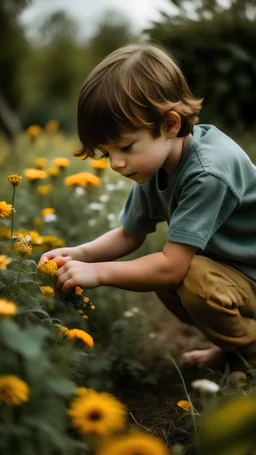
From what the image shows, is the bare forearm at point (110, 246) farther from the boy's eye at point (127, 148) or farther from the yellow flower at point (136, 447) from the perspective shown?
the yellow flower at point (136, 447)

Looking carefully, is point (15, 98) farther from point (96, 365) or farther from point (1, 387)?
point (1, 387)

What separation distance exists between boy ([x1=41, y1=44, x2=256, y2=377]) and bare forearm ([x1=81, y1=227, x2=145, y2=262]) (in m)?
0.02

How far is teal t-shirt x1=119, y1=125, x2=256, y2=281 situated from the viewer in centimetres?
181

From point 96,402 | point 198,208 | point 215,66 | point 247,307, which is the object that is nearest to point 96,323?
point 247,307

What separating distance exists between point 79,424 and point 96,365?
959mm

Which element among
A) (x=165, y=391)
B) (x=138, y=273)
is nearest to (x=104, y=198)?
(x=165, y=391)

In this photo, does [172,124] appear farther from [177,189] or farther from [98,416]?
[98,416]

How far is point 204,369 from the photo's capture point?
228cm

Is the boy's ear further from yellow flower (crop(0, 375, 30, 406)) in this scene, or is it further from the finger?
yellow flower (crop(0, 375, 30, 406))

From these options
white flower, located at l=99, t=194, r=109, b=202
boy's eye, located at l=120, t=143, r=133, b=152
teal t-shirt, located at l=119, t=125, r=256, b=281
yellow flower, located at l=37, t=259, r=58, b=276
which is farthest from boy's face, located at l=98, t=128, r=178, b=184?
white flower, located at l=99, t=194, r=109, b=202

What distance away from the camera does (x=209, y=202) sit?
1811 mm

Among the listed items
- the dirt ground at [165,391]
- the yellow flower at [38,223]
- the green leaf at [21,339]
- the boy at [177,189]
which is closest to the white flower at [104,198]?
the yellow flower at [38,223]

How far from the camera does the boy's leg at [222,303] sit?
1.94 meters

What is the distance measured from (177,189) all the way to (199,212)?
0.56 feet
